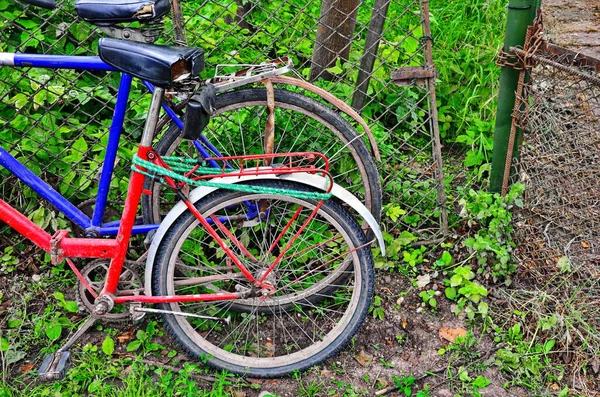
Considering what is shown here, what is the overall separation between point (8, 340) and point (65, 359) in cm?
46

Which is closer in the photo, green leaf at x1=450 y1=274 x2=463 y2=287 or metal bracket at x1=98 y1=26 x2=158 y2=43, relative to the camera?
metal bracket at x1=98 y1=26 x2=158 y2=43

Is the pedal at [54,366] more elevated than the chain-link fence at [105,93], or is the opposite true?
the chain-link fence at [105,93]

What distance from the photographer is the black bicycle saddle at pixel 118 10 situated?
7.70 feet

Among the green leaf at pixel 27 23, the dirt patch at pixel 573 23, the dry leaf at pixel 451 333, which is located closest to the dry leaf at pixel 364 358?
the dry leaf at pixel 451 333

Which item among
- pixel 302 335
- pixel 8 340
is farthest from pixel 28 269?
pixel 302 335

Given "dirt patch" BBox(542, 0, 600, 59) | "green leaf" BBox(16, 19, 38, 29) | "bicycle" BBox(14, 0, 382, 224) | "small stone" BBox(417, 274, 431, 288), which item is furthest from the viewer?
"dirt patch" BBox(542, 0, 600, 59)

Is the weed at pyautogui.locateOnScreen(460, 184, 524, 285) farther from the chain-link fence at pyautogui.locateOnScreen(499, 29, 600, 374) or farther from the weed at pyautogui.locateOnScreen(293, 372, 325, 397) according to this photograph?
the weed at pyautogui.locateOnScreen(293, 372, 325, 397)

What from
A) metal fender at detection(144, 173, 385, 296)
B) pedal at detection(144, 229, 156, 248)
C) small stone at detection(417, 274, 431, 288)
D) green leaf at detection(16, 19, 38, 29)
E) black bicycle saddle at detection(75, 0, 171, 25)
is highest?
black bicycle saddle at detection(75, 0, 171, 25)

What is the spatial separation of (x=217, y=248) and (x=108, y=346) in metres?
0.77

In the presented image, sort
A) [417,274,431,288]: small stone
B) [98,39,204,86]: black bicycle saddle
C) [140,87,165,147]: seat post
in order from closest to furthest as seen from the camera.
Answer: [98,39,204,86]: black bicycle saddle, [140,87,165,147]: seat post, [417,274,431,288]: small stone

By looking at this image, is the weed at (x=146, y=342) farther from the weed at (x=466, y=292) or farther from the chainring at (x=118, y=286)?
the weed at (x=466, y=292)

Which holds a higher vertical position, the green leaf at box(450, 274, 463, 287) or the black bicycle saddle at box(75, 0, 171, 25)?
the black bicycle saddle at box(75, 0, 171, 25)

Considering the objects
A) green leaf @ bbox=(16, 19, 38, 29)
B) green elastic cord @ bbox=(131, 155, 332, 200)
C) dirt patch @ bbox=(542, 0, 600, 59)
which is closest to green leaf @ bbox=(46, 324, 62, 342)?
green elastic cord @ bbox=(131, 155, 332, 200)

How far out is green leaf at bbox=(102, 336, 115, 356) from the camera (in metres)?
3.14
